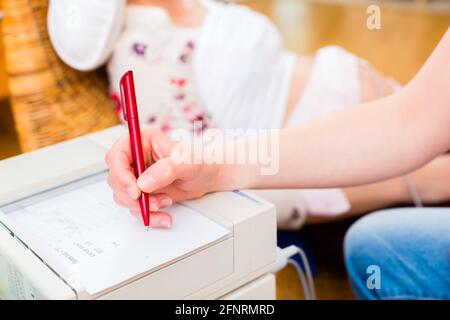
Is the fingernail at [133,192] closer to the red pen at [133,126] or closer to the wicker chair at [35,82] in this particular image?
the red pen at [133,126]

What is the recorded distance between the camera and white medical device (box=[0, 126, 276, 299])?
489mm

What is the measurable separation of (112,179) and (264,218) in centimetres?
14

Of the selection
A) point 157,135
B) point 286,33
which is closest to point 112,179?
point 157,135

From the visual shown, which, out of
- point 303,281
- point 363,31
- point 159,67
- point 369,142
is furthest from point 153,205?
point 363,31

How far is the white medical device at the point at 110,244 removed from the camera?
0.49 meters

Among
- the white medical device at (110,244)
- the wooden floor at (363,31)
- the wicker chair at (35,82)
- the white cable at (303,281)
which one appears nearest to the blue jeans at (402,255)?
the white cable at (303,281)

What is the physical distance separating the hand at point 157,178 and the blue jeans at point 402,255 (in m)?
0.28

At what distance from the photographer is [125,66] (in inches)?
38.2

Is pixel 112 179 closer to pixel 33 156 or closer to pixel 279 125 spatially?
pixel 33 156

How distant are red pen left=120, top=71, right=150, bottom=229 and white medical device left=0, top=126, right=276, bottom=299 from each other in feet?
0.08

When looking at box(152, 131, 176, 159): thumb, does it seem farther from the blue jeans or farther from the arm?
the blue jeans

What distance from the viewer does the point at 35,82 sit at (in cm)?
87

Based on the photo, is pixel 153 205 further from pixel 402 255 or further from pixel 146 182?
pixel 402 255

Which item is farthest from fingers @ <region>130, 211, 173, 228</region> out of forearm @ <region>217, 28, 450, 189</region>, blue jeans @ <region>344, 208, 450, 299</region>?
blue jeans @ <region>344, 208, 450, 299</region>
